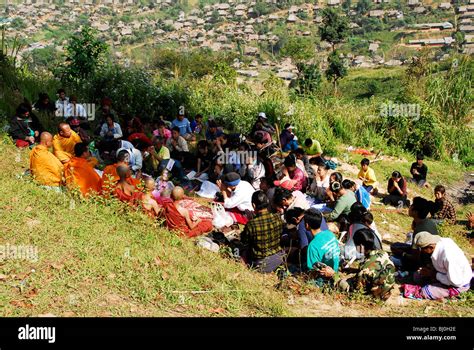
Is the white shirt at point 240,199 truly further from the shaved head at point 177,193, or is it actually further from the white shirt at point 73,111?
the white shirt at point 73,111

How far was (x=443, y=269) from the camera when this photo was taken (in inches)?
208

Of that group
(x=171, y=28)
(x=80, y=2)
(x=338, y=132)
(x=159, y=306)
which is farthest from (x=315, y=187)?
(x=80, y=2)

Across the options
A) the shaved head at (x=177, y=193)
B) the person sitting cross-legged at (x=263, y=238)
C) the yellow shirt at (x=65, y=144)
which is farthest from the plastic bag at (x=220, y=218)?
the yellow shirt at (x=65, y=144)

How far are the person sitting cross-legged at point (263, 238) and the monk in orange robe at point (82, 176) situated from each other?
253cm

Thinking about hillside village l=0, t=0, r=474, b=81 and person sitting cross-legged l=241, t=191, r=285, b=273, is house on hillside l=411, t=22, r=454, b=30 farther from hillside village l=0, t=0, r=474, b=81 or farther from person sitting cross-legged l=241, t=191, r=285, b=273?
person sitting cross-legged l=241, t=191, r=285, b=273

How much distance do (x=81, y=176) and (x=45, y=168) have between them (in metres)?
0.57

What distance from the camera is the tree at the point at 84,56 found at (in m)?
13.8

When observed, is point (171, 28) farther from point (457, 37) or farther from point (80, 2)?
point (457, 37)

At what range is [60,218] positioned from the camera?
6094mm

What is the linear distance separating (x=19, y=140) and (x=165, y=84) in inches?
238

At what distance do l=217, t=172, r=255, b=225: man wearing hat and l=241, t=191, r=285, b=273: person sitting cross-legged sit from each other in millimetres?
1327

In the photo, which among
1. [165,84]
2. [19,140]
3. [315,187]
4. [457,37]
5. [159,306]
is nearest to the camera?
[159,306]

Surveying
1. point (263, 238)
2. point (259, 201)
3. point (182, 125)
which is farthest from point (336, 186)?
point (182, 125)

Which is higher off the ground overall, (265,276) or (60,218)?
(60,218)
